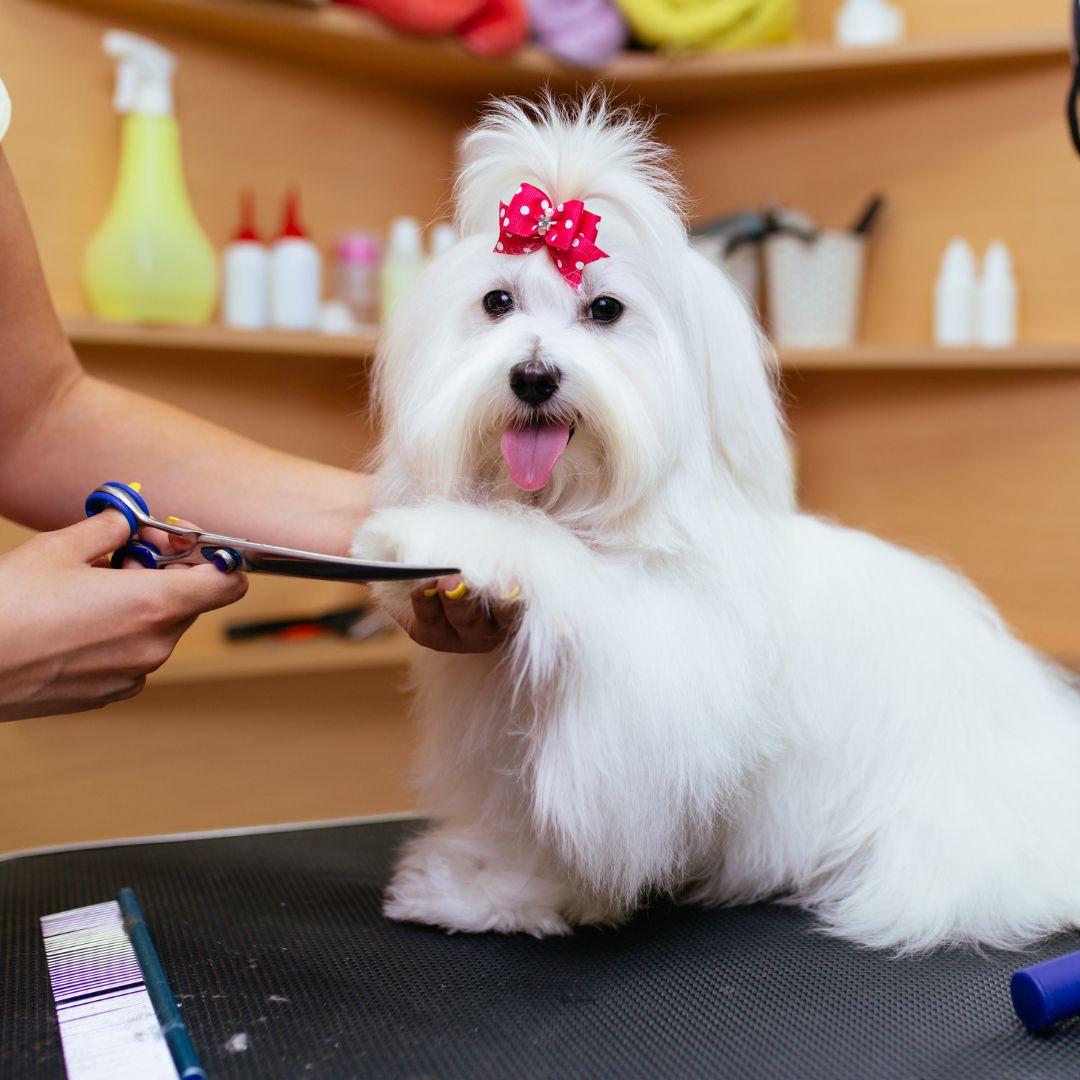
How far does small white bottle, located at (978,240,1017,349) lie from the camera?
84.5 inches

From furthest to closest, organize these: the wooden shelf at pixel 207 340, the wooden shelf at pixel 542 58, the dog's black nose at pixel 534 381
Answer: the wooden shelf at pixel 542 58, the wooden shelf at pixel 207 340, the dog's black nose at pixel 534 381

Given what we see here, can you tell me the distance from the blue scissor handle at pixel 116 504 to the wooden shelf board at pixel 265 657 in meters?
1.10

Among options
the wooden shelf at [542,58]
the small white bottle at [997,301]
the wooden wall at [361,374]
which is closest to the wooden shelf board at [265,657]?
the wooden wall at [361,374]

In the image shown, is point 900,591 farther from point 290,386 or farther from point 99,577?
point 290,386

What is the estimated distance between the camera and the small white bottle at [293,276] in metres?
2.09

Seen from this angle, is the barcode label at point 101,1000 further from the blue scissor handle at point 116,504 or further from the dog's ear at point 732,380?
the dog's ear at point 732,380

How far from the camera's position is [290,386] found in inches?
91.8

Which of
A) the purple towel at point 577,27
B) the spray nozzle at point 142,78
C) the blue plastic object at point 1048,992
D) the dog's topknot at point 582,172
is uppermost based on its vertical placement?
A: the purple towel at point 577,27

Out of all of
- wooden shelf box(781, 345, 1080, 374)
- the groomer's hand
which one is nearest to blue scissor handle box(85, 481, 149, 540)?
the groomer's hand

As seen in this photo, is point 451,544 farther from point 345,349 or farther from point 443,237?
point 345,349

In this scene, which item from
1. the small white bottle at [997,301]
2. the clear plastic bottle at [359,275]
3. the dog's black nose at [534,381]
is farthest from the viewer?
the clear plastic bottle at [359,275]

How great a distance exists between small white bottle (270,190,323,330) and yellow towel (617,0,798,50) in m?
0.76

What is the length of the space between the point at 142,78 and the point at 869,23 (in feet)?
4.43

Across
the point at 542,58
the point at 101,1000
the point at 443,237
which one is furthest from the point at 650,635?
the point at 542,58
